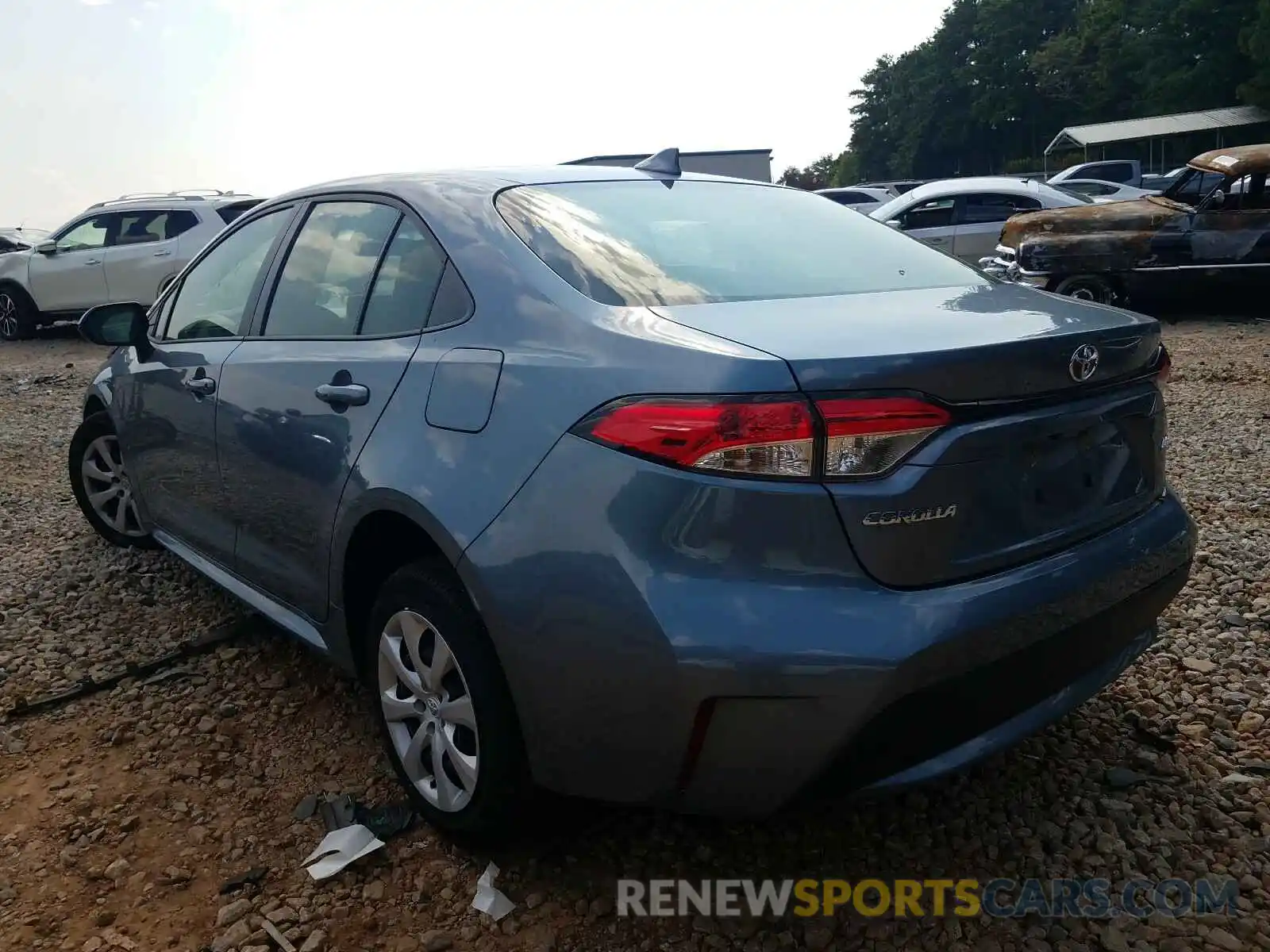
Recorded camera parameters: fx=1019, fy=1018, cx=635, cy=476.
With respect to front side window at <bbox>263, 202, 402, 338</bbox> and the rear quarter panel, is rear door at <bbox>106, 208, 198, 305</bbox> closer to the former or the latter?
front side window at <bbox>263, 202, 402, 338</bbox>

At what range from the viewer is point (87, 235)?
13.1 m

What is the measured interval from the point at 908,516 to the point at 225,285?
266 cm

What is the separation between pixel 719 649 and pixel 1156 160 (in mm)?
47634

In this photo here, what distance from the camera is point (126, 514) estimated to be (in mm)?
4516

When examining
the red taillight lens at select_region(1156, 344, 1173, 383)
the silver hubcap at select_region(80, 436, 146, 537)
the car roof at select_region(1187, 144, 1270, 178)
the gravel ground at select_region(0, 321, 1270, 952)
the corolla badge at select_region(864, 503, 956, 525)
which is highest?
the car roof at select_region(1187, 144, 1270, 178)

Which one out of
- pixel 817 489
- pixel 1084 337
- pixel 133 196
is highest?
pixel 133 196

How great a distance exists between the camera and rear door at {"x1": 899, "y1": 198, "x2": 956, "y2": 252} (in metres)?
13.6

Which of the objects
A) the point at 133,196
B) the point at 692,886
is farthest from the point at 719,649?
the point at 133,196

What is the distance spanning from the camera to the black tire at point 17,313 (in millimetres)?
13445

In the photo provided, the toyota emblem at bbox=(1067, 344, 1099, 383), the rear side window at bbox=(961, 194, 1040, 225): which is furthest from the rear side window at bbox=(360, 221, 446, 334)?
the rear side window at bbox=(961, 194, 1040, 225)

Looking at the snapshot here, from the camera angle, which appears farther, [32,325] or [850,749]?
[32,325]

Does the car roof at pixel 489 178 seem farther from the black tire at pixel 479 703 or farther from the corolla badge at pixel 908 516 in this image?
the corolla badge at pixel 908 516

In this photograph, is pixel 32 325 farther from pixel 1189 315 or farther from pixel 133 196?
pixel 1189 315

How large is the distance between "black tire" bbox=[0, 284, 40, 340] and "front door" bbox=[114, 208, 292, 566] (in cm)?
1127
